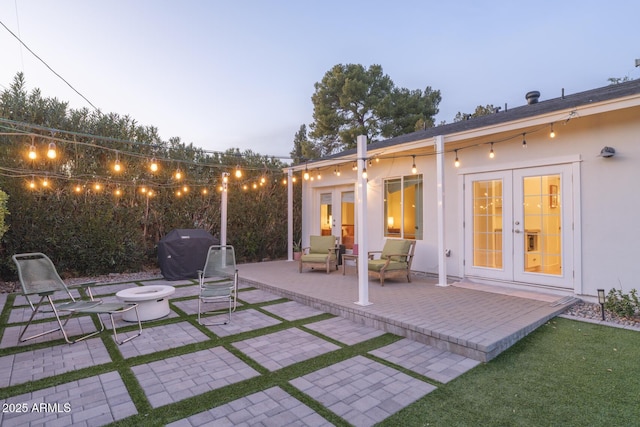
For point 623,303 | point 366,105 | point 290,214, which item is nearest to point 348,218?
point 290,214

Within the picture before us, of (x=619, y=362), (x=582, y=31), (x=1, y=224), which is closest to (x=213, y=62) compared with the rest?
(x=1, y=224)

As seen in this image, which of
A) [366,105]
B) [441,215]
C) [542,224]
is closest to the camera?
[542,224]

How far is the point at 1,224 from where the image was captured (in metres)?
5.82

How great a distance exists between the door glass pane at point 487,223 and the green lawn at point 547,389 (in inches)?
104

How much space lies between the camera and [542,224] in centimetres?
575

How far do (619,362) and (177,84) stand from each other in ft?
34.6

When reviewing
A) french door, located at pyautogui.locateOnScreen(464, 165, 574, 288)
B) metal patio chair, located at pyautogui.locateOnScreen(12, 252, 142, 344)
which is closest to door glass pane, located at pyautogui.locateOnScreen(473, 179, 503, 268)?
french door, located at pyautogui.locateOnScreen(464, 165, 574, 288)

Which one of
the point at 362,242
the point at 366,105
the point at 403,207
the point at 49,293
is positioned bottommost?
the point at 49,293

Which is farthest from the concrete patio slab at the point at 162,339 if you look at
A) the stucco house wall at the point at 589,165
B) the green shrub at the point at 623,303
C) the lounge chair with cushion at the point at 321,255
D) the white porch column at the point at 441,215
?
the green shrub at the point at 623,303

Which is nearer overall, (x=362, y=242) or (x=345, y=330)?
(x=345, y=330)

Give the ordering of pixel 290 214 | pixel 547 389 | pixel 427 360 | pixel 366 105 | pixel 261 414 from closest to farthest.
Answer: pixel 261 414
pixel 547 389
pixel 427 360
pixel 290 214
pixel 366 105

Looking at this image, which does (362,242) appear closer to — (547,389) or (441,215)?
(441,215)

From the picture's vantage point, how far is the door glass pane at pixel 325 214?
10359 mm

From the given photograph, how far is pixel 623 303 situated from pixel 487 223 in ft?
7.86
